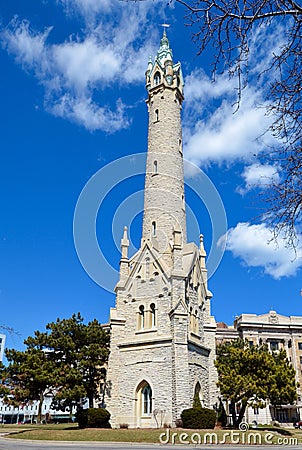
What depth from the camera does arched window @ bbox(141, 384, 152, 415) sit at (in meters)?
27.8

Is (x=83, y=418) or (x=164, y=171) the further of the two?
(x=164, y=171)

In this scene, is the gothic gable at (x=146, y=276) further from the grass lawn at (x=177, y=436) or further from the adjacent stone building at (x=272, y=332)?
the adjacent stone building at (x=272, y=332)

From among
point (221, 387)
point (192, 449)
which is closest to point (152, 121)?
point (221, 387)

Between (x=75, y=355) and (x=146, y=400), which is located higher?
(x=75, y=355)

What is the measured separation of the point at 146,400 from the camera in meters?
28.2

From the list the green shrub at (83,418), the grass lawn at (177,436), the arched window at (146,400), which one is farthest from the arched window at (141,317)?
the grass lawn at (177,436)

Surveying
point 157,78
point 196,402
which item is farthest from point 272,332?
point 157,78

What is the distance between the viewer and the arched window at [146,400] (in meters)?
27.8

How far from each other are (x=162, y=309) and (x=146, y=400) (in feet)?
19.7

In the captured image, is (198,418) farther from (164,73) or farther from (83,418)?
(164,73)

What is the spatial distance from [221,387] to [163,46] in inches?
1234

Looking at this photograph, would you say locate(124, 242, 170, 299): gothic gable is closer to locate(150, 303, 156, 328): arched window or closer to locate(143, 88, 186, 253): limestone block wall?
locate(150, 303, 156, 328): arched window

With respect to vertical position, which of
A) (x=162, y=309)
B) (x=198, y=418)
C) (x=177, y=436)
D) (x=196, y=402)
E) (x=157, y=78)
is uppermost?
(x=157, y=78)

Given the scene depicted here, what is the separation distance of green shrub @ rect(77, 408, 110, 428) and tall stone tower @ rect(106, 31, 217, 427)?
1392 mm
